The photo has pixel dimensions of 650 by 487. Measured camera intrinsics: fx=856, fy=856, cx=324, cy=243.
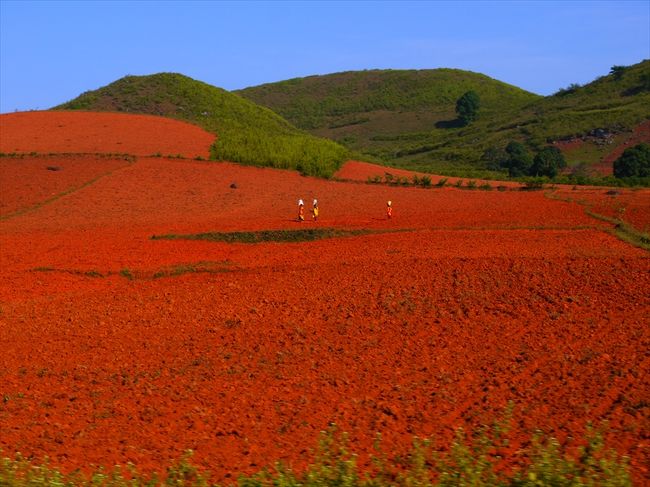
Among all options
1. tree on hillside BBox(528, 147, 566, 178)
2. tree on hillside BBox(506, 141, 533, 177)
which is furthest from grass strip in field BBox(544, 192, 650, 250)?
tree on hillside BBox(506, 141, 533, 177)

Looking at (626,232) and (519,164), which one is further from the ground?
(519,164)

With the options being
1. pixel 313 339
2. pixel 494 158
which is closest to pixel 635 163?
pixel 494 158

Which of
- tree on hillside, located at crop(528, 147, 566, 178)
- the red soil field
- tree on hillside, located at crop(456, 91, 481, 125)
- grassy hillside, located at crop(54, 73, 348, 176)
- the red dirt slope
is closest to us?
the red soil field

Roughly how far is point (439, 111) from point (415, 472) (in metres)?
112

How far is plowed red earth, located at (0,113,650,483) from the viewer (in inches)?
364

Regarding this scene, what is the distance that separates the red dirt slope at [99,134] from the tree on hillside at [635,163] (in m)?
23.2

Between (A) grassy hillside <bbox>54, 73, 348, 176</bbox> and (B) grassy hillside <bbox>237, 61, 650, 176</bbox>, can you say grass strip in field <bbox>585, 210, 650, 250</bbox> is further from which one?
(B) grassy hillside <bbox>237, 61, 650, 176</bbox>

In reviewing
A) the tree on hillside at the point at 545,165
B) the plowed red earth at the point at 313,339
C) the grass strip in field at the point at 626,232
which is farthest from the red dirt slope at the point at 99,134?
the grass strip in field at the point at 626,232

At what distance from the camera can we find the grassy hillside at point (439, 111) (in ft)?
238

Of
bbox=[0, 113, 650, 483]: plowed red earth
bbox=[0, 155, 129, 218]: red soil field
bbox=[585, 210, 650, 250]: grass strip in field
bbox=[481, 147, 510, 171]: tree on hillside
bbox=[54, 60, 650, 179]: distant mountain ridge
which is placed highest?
bbox=[54, 60, 650, 179]: distant mountain ridge

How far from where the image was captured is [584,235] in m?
20.9

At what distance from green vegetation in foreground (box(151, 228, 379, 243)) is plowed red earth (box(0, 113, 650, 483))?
65 centimetres

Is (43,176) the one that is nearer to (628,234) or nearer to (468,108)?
(628,234)

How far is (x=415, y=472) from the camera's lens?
7.25 metres
